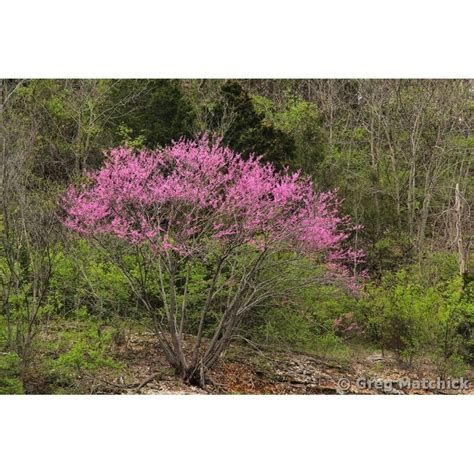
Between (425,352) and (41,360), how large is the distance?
3.58 m

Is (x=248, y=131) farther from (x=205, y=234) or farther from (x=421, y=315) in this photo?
(x=421, y=315)

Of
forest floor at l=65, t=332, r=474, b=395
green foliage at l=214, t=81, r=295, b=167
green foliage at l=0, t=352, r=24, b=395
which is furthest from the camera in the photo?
green foliage at l=214, t=81, r=295, b=167

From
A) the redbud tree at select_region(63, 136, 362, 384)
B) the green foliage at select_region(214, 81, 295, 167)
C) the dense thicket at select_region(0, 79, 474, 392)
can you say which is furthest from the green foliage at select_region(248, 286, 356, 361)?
the green foliage at select_region(214, 81, 295, 167)

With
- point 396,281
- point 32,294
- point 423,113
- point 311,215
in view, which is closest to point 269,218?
point 311,215

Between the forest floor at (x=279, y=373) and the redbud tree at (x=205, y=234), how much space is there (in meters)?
0.15

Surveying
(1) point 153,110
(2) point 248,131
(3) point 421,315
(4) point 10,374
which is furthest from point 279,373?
(1) point 153,110

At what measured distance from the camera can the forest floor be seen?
6719 mm

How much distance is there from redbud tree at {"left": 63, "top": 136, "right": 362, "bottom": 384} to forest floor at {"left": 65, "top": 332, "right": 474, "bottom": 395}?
148 mm

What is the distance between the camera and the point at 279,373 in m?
6.84

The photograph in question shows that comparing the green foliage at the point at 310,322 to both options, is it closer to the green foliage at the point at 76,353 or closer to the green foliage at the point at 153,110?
the green foliage at the point at 76,353

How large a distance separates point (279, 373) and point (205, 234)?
1.50 meters

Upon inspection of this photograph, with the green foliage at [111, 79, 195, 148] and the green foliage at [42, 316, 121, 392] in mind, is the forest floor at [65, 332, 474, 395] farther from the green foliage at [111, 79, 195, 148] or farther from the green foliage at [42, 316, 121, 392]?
the green foliage at [111, 79, 195, 148]

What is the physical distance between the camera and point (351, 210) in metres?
6.90

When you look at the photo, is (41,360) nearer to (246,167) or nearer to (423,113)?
(246,167)
